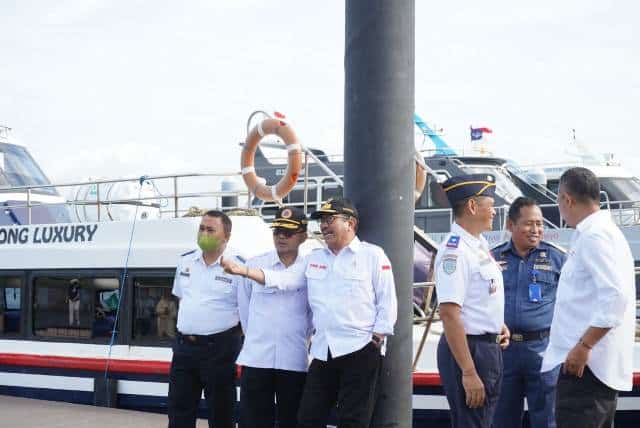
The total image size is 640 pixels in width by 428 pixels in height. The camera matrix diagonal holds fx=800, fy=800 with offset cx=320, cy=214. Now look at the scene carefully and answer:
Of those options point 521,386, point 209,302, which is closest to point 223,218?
point 209,302

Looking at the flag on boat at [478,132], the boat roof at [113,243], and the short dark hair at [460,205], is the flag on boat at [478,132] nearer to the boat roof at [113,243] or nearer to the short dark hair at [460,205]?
the boat roof at [113,243]

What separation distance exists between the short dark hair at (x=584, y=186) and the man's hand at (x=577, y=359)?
0.61 metres

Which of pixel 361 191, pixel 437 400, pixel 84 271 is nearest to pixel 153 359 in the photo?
pixel 84 271

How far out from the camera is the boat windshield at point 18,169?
1169 cm

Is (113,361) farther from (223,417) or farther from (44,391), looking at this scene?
(223,417)

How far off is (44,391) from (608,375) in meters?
5.62

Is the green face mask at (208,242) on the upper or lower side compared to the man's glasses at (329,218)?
lower

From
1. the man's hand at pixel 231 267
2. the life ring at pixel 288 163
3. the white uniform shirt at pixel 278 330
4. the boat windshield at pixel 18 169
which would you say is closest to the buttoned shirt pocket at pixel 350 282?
the white uniform shirt at pixel 278 330

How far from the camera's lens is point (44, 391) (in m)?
7.30

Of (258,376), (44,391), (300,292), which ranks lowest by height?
(44,391)

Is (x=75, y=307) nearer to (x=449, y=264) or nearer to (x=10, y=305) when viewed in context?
(x=10, y=305)

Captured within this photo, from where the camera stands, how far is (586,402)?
10.3 feet

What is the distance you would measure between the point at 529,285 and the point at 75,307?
4404 mm

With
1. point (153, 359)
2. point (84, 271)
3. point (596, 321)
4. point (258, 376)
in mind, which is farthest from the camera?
point (84, 271)
